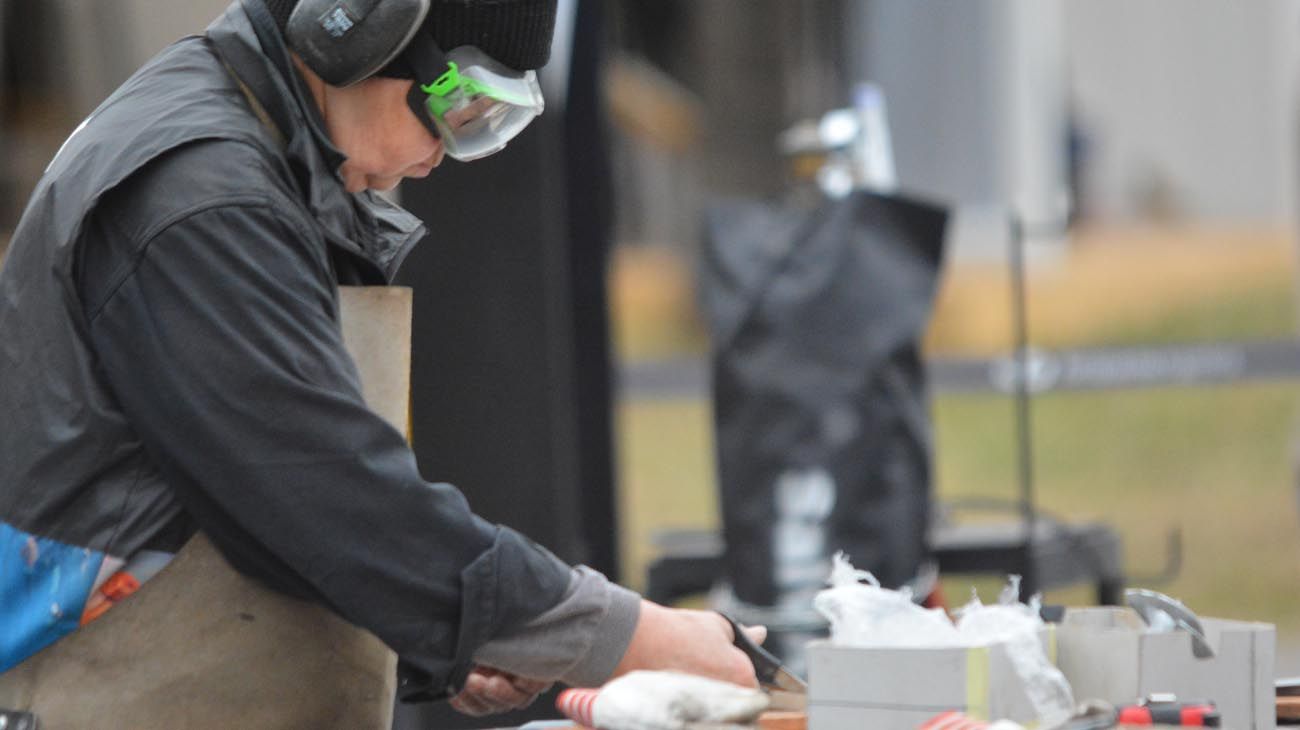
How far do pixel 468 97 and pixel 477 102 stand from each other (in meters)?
0.02

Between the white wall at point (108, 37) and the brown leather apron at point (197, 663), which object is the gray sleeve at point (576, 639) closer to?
the brown leather apron at point (197, 663)

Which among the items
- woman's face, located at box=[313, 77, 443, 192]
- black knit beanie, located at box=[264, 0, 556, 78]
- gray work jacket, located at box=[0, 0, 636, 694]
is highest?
black knit beanie, located at box=[264, 0, 556, 78]

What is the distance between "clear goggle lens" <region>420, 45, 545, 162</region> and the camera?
191 centimetres

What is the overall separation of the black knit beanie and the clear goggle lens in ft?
0.04

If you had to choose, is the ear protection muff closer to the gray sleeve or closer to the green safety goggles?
the green safety goggles

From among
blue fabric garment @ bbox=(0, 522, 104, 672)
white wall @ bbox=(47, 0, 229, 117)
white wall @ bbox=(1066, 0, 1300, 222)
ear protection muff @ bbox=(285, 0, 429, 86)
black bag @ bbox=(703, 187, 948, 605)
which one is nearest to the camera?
blue fabric garment @ bbox=(0, 522, 104, 672)

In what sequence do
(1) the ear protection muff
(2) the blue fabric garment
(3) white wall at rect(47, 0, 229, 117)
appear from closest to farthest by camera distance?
1. (2) the blue fabric garment
2. (1) the ear protection muff
3. (3) white wall at rect(47, 0, 229, 117)

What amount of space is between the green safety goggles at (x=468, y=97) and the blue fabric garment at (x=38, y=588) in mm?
608

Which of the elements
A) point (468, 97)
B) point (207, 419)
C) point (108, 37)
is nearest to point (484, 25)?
point (468, 97)

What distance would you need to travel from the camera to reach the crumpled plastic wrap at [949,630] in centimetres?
162

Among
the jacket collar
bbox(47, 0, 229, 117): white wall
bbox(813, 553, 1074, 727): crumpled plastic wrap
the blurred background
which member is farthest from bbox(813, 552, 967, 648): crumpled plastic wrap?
bbox(47, 0, 229, 117): white wall

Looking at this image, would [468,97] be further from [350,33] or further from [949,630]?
[949,630]

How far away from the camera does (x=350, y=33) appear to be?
1.83 m

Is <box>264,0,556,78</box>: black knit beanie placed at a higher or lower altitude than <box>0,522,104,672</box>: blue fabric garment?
higher
